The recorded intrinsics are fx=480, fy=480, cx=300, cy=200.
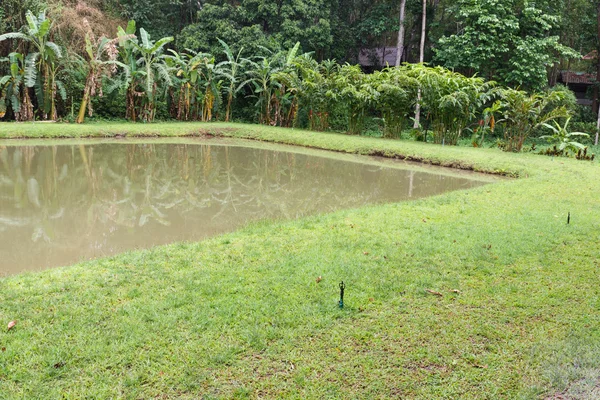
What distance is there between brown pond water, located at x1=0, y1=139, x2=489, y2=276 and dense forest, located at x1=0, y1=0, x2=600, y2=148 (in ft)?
11.5

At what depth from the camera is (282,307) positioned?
319 cm

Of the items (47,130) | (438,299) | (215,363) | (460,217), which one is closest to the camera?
(215,363)

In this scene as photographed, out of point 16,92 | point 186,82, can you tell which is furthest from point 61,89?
point 186,82

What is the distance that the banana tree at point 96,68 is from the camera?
47.8 feet

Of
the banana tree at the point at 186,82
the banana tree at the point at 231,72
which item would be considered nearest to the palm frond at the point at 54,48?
the banana tree at the point at 186,82

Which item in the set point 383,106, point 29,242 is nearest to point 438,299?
point 29,242

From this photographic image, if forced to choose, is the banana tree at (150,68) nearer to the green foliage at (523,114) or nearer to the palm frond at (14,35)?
the palm frond at (14,35)

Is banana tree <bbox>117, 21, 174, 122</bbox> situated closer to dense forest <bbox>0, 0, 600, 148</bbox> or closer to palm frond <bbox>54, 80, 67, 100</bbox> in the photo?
dense forest <bbox>0, 0, 600, 148</bbox>

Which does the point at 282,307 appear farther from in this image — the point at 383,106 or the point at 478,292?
the point at 383,106

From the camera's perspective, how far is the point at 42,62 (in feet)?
46.5

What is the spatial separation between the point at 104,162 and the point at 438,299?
797 cm

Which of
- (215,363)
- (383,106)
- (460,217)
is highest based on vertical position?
(383,106)

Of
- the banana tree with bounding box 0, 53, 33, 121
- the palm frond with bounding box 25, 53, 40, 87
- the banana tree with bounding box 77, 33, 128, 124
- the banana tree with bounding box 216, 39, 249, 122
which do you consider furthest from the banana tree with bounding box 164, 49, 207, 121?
the banana tree with bounding box 0, 53, 33, 121

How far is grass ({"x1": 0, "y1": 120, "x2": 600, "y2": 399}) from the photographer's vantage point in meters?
2.44
